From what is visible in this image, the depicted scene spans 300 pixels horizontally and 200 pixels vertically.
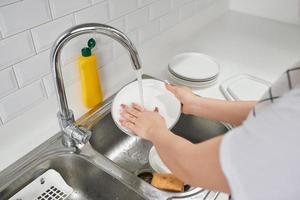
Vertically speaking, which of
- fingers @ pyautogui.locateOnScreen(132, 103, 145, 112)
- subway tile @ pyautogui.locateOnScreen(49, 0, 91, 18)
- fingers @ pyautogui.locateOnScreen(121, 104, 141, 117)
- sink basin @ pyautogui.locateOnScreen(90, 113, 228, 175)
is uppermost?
subway tile @ pyautogui.locateOnScreen(49, 0, 91, 18)

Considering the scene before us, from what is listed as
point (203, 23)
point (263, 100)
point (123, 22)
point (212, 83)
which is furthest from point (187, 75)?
point (263, 100)

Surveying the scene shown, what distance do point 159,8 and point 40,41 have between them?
558 mm

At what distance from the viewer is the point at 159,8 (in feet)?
3.97

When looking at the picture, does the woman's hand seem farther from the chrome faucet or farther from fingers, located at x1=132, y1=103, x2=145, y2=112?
the chrome faucet

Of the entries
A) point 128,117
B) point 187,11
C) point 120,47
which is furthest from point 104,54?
point 187,11

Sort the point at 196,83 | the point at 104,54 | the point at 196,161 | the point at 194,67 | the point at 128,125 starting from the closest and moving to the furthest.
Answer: the point at 196,161, the point at 128,125, the point at 104,54, the point at 196,83, the point at 194,67

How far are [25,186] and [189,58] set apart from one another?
83 centimetres

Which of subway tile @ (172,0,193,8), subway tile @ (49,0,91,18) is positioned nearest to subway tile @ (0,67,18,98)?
subway tile @ (49,0,91,18)

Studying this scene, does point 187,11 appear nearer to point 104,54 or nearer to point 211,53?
point 211,53

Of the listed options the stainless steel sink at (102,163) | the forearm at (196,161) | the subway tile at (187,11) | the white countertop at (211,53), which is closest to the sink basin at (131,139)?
the stainless steel sink at (102,163)

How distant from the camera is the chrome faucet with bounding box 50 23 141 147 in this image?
2.26 ft

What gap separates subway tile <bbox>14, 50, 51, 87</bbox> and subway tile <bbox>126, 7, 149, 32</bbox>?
35cm

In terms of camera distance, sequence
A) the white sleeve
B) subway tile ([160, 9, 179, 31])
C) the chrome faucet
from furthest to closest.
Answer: subway tile ([160, 9, 179, 31]) → the chrome faucet → the white sleeve

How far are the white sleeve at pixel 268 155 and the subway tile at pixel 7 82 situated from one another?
614mm
